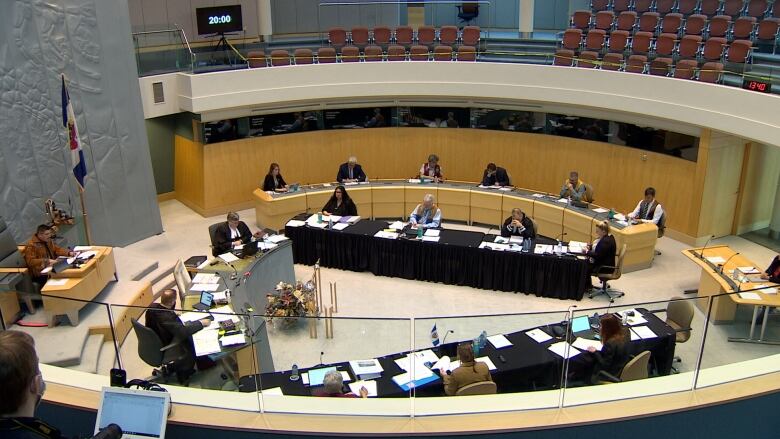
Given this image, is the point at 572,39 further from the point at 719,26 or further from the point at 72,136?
the point at 72,136

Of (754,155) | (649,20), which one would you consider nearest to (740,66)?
(754,155)

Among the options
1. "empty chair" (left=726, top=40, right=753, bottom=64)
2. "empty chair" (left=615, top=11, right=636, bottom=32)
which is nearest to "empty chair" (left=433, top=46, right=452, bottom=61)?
"empty chair" (left=615, top=11, right=636, bottom=32)

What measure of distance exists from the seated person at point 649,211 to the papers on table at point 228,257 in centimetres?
687

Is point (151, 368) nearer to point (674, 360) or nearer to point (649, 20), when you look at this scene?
point (674, 360)

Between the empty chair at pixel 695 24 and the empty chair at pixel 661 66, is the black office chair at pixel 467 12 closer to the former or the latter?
the empty chair at pixel 695 24

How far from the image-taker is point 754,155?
12867 millimetres

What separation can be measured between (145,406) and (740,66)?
11.1 meters

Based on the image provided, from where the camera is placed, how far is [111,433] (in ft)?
11.9

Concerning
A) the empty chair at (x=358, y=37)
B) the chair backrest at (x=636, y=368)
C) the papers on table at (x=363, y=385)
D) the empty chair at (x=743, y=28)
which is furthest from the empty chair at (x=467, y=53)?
the papers on table at (x=363, y=385)

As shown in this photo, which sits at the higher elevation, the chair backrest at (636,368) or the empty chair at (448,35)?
the empty chair at (448,35)

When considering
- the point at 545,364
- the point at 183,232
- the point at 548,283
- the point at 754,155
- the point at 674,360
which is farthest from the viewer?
the point at 183,232

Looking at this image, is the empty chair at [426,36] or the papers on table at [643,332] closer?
the papers on table at [643,332]

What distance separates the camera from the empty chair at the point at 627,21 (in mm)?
15094

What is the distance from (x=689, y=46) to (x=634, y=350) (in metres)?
8.37
